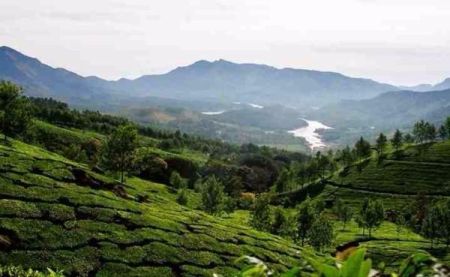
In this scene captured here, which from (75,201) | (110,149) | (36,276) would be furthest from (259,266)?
(110,149)

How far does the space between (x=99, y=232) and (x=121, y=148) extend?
157 ft

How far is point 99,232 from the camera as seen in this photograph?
5788 cm

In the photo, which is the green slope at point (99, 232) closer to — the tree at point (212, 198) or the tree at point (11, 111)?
the tree at point (11, 111)

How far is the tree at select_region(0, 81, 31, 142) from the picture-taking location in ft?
361

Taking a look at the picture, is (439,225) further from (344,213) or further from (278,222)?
(278,222)

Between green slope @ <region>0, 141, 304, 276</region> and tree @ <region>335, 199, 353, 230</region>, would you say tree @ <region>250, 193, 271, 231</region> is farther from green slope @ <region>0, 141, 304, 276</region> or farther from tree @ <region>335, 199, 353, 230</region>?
tree @ <region>335, 199, 353, 230</region>

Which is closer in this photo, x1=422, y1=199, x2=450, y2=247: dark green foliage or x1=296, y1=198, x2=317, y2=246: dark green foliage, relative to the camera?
x1=296, y1=198, x2=317, y2=246: dark green foliage

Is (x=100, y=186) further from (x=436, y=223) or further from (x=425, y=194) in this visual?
(x=425, y=194)

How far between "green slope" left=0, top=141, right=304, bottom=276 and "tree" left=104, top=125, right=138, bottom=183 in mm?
24168

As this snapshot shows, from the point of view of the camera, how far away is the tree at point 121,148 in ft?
339

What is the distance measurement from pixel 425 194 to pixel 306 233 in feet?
296

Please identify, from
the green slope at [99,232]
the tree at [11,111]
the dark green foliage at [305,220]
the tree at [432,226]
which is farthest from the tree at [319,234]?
the tree at [11,111]

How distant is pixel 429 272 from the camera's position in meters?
3.62

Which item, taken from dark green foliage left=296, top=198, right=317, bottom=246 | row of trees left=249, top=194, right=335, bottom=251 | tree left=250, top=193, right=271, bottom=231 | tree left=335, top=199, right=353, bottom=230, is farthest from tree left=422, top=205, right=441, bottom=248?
tree left=250, top=193, right=271, bottom=231
